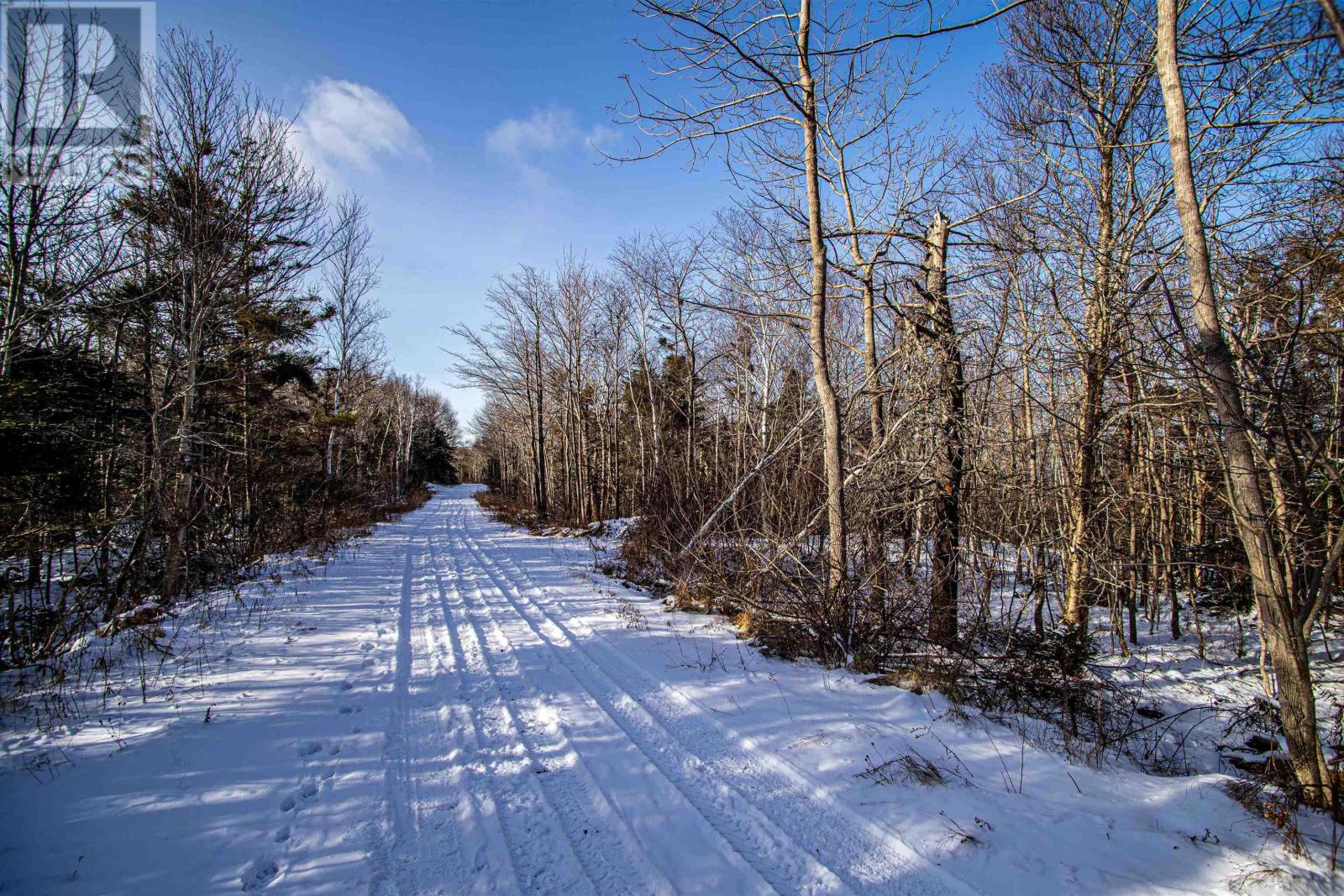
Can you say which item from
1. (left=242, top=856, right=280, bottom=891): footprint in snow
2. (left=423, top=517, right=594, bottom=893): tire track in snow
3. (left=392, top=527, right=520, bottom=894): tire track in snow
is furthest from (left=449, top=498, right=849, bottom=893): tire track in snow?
(left=242, top=856, right=280, bottom=891): footprint in snow

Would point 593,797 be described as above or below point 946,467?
below

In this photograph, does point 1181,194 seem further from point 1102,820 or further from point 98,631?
point 98,631

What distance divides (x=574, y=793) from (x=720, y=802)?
888mm

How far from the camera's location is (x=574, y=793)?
3211mm

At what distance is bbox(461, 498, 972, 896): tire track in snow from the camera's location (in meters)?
2.58

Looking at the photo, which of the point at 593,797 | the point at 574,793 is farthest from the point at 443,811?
the point at 593,797

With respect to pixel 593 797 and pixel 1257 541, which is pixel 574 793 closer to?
pixel 593 797

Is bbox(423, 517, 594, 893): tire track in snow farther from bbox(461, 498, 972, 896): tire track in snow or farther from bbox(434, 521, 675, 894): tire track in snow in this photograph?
bbox(461, 498, 972, 896): tire track in snow

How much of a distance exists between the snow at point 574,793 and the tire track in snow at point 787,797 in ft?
0.05

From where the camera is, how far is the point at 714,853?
2703mm

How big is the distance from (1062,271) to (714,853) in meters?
9.65

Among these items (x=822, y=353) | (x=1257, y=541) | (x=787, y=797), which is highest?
(x=822, y=353)

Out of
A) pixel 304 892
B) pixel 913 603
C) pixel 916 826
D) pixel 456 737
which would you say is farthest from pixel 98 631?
pixel 913 603

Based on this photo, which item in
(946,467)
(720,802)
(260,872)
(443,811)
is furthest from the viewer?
(946,467)
